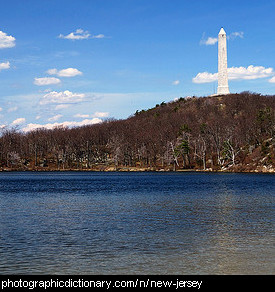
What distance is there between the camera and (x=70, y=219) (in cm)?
4159

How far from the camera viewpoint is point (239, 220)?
40.9m

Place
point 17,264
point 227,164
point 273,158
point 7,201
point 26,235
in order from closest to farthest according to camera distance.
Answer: point 17,264, point 26,235, point 7,201, point 273,158, point 227,164

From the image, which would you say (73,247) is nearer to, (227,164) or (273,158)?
(273,158)

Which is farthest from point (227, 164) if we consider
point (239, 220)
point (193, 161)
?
point (239, 220)

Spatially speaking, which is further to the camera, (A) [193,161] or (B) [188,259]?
(A) [193,161]

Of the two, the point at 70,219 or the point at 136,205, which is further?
the point at 136,205

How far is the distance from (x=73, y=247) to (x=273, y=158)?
418 feet

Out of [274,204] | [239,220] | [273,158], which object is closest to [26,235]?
[239,220]

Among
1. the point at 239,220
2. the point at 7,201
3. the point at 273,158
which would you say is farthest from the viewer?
the point at 273,158
